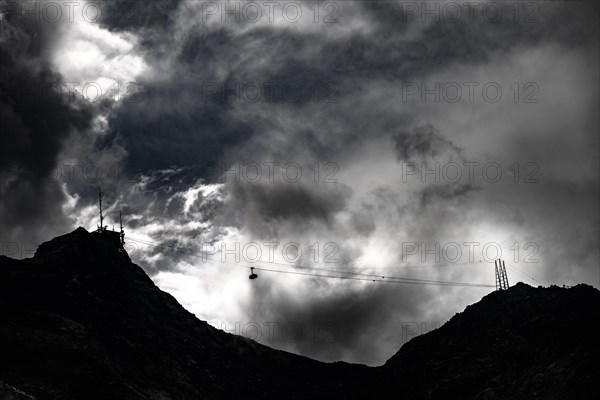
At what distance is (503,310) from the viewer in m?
83.8

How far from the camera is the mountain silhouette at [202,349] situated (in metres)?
62.1

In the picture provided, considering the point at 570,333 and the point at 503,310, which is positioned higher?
the point at 503,310

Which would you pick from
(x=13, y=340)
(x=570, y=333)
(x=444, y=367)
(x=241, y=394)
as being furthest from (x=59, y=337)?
(x=570, y=333)

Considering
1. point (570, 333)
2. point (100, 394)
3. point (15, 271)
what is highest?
point (15, 271)

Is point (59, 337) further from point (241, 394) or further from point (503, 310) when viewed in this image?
point (503, 310)

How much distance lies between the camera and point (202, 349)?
10156 centimetres

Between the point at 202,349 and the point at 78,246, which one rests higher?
the point at 78,246

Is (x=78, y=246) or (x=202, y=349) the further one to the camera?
(x=202, y=349)

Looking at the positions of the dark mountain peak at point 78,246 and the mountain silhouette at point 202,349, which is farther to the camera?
the dark mountain peak at point 78,246

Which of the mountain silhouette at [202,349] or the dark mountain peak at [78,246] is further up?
the dark mountain peak at [78,246]

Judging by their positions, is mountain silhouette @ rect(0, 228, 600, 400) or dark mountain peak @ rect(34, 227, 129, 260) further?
dark mountain peak @ rect(34, 227, 129, 260)

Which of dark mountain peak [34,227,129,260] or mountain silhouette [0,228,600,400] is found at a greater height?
dark mountain peak [34,227,129,260]

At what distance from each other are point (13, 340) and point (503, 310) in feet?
210

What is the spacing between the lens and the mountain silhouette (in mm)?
62125
